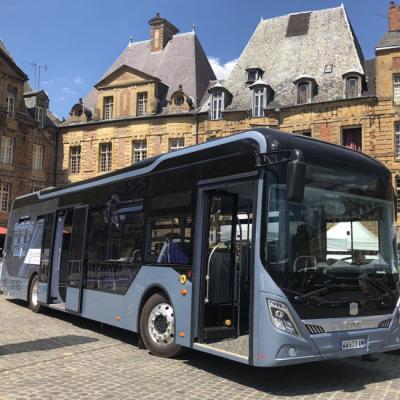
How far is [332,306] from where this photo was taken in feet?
20.1

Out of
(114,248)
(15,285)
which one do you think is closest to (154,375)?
(114,248)

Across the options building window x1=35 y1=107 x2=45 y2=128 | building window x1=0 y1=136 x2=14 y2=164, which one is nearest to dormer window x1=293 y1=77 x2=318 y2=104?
building window x1=35 y1=107 x2=45 y2=128

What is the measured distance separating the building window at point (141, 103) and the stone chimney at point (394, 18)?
55.7 feet

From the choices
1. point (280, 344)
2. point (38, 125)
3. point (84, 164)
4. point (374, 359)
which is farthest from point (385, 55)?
point (280, 344)

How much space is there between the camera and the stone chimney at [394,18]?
3228 centimetres

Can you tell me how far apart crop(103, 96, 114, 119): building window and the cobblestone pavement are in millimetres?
31773

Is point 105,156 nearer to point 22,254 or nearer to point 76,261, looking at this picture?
point 22,254

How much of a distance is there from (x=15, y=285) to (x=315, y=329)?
1034 centimetres

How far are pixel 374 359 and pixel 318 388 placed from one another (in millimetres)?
1788

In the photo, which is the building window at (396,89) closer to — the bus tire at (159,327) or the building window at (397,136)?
the building window at (397,136)

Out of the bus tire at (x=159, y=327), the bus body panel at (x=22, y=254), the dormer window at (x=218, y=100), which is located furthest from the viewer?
the dormer window at (x=218, y=100)

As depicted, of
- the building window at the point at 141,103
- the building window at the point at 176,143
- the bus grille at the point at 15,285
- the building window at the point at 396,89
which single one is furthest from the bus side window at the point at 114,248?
the building window at the point at 141,103

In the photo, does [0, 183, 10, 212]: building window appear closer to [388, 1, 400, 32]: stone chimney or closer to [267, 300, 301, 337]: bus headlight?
[388, 1, 400, 32]: stone chimney

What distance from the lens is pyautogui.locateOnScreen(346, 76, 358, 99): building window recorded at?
3174cm
